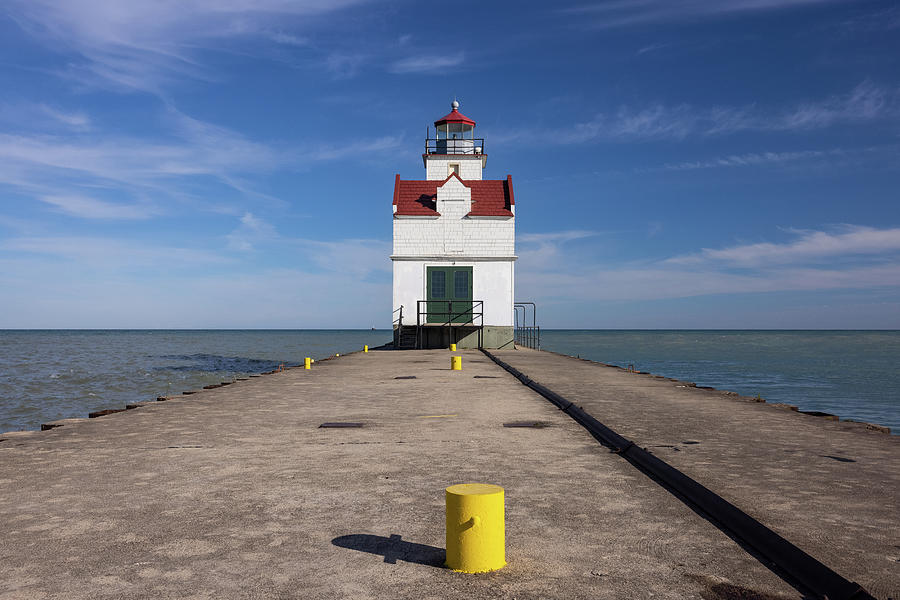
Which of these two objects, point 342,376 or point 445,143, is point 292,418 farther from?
point 445,143

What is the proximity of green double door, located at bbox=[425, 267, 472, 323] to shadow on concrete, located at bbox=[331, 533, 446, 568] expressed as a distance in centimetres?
2387

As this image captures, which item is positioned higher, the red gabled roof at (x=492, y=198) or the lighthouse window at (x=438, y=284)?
the red gabled roof at (x=492, y=198)

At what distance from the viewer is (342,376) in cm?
1531

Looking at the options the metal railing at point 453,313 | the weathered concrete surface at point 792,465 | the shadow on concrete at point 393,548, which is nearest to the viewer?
the shadow on concrete at point 393,548

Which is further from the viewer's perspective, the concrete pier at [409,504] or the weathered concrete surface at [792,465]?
the weathered concrete surface at [792,465]

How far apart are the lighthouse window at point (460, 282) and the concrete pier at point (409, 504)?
736 inches

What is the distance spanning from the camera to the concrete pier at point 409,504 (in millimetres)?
3197

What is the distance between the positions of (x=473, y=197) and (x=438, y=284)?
4620 millimetres

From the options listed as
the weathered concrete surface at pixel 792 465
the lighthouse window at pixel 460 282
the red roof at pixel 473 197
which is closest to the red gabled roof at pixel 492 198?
the red roof at pixel 473 197

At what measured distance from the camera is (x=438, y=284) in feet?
91.2

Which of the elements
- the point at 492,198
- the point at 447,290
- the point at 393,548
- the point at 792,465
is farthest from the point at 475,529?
the point at 492,198

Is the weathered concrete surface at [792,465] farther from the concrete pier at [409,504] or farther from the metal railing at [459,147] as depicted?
the metal railing at [459,147]

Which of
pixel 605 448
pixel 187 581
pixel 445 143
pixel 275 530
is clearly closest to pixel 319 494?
pixel 275 530

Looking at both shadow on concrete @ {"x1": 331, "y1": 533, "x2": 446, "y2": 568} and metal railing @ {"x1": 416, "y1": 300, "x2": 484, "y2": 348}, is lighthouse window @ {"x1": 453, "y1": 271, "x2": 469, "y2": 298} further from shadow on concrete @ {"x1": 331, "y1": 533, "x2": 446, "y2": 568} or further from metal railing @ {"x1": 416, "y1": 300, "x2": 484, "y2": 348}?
shadow on concrete @ {"x1": 331, "y1": 533, "x2": 446, "y2": 568}
